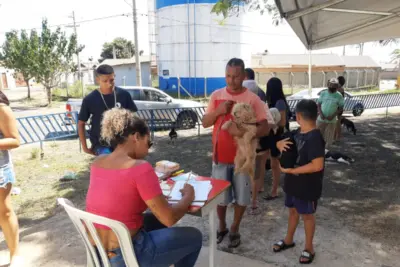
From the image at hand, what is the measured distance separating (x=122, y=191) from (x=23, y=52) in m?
22.5

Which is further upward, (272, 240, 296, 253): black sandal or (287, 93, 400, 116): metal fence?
(287, 93, 400, 116): metal fence

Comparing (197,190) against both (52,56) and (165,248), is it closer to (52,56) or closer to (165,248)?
(165,248)

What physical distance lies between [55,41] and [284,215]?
71.8ft

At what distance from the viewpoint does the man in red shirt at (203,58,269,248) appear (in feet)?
9.25

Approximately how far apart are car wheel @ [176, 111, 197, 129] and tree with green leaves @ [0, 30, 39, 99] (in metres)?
14.5

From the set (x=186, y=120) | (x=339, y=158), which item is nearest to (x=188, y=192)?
(x=339, y=158)

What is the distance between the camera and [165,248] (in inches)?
75.8

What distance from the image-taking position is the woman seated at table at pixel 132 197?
1708mm

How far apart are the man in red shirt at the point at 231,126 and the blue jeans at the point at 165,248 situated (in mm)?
924

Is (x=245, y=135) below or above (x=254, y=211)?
above

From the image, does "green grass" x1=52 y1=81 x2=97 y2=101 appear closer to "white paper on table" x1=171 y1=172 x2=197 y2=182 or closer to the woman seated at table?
"white paper on table" x1=171 y1=172 x2=197 y2=182

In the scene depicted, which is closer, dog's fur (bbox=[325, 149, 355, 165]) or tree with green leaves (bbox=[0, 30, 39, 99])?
dog's fur (bbox=[325, 149, 355, 165])

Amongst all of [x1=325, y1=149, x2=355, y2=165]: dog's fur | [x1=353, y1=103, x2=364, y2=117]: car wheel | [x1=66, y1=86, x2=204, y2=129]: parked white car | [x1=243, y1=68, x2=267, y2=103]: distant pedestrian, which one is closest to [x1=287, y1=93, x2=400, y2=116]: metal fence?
[x1=353, y1=103, x2=364, y2=117]: car wheel

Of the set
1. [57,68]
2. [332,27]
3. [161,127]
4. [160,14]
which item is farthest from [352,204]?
[160,14]
